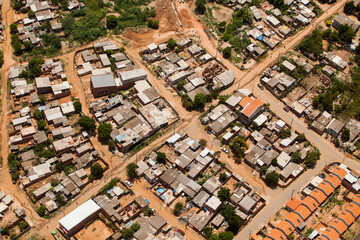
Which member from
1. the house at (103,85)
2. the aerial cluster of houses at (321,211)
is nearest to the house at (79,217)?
the house at (103,85)

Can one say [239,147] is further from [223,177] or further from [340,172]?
[340,172]

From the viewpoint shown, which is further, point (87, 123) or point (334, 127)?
point (334, 127)

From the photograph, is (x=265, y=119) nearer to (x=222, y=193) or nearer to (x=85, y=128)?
(x=222, y=193)

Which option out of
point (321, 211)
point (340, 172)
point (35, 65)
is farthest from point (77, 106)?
point (340, 172)

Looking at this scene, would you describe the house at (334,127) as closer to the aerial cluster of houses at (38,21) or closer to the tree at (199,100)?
the tree at (199,100)

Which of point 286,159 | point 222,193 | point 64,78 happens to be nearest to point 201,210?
point 222,193

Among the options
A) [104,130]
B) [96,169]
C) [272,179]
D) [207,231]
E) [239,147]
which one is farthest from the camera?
[104,130]

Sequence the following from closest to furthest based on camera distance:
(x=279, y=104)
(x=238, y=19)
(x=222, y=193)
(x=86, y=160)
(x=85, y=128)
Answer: (x=222, y=193), (x=86, y=160), (x=85, y=128), (x=279, y=104), (x=238, y=19)
